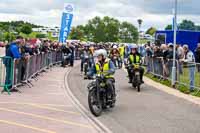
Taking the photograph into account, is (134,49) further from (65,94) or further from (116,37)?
(116,37)

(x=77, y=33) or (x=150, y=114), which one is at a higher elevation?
(x=77, y=33)

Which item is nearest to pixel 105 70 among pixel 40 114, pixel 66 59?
pixel 40 114

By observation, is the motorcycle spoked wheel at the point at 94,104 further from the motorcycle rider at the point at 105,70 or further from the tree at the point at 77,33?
the tree at the point at 77,33

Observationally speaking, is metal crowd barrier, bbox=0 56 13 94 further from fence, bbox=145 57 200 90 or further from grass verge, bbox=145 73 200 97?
fence, bbox=145 57 200 90

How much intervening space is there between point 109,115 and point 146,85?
1013 centimetres

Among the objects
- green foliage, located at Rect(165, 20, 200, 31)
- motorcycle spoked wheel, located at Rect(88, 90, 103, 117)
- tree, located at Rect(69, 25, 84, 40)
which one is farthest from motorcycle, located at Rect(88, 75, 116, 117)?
tree, located at Rect(69, 25, 84, 40)

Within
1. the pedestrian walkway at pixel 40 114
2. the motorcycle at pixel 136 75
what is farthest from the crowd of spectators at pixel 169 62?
the pedestrian walkway at pixel 40 114

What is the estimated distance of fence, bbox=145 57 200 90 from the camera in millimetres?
19167

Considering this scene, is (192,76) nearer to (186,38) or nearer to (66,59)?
(66,59)

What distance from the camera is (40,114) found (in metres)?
12.6

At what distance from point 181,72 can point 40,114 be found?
31.4ft

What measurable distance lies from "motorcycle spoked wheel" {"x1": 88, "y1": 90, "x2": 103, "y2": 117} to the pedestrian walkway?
1.15ft

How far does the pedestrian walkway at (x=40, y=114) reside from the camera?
10.5 m

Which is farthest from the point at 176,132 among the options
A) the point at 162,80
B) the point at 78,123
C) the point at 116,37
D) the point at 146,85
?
the point at 116,37
